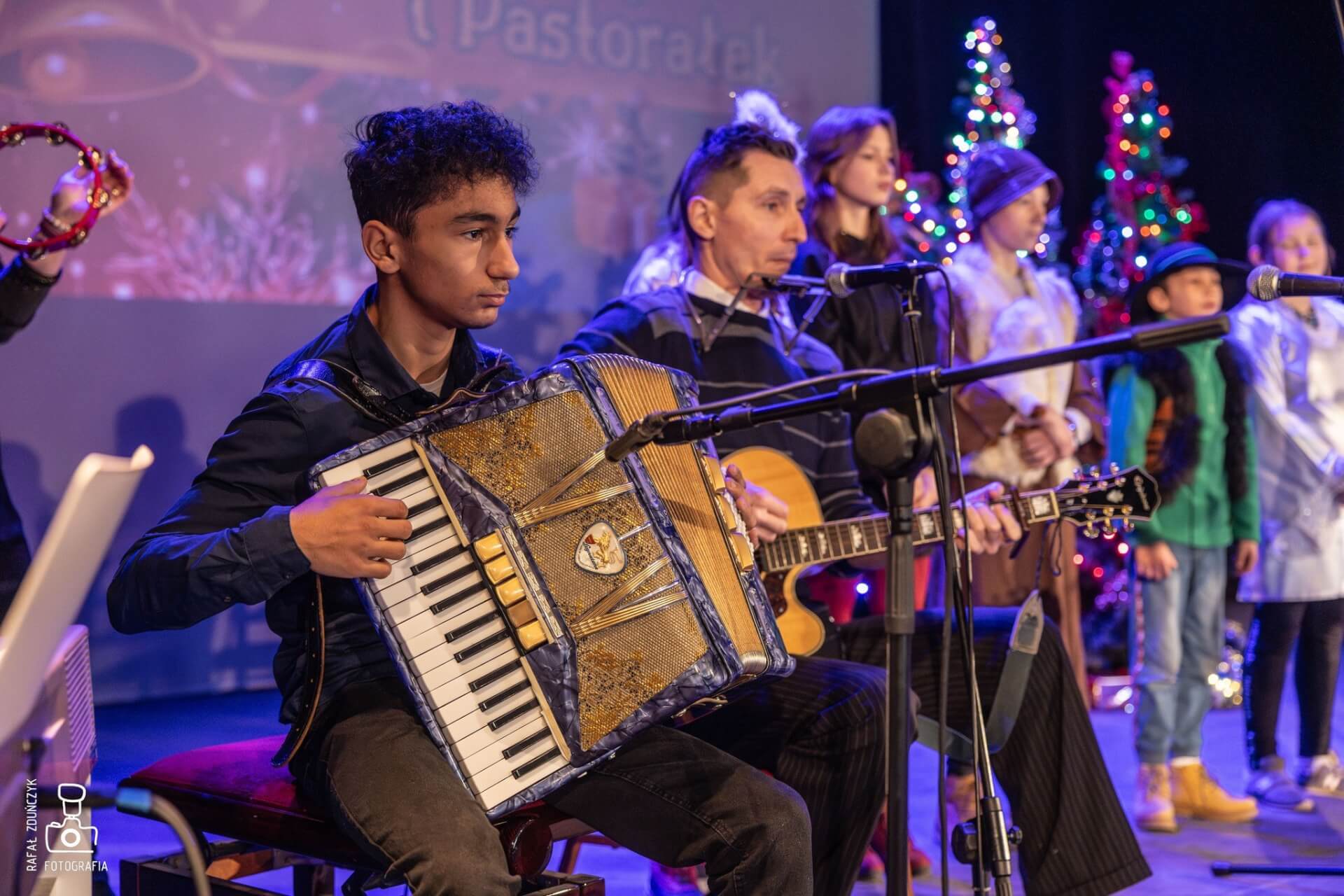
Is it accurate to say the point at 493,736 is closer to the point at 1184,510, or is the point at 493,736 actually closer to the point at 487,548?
the point at 487,548

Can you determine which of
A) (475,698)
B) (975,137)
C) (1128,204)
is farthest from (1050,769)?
(1128,204)

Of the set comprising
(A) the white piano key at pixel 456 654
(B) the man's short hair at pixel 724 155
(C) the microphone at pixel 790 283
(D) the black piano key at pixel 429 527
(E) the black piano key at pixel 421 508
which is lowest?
(A) the white piano key at pixel 456 654

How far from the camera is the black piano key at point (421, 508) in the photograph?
7.00 ft

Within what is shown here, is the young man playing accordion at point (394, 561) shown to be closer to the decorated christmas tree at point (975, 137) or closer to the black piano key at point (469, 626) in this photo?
the black piano key at point (469, 626)

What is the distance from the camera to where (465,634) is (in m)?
2.13

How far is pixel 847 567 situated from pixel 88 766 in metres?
2.03

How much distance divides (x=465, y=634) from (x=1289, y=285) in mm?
1728

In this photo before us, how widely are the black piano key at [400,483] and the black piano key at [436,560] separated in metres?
0.12

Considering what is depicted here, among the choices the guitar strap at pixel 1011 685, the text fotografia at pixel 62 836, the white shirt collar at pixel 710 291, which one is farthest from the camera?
the white shirt collar at pixel 710 291

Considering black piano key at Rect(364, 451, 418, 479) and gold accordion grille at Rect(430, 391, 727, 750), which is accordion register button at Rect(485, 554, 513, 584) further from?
black piano key at Rect(364, 451, 418, 479)

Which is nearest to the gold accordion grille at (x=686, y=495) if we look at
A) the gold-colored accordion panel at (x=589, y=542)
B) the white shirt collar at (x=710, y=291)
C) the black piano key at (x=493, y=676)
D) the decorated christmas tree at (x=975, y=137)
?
the gold-colored accordion panel at (x=589, y=542)

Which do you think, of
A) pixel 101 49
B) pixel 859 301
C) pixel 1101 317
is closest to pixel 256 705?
pixel 101 49

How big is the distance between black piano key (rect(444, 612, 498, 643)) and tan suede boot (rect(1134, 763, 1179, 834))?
9.51 ft

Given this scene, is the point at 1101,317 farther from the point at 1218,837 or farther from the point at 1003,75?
the point at 1218,837
